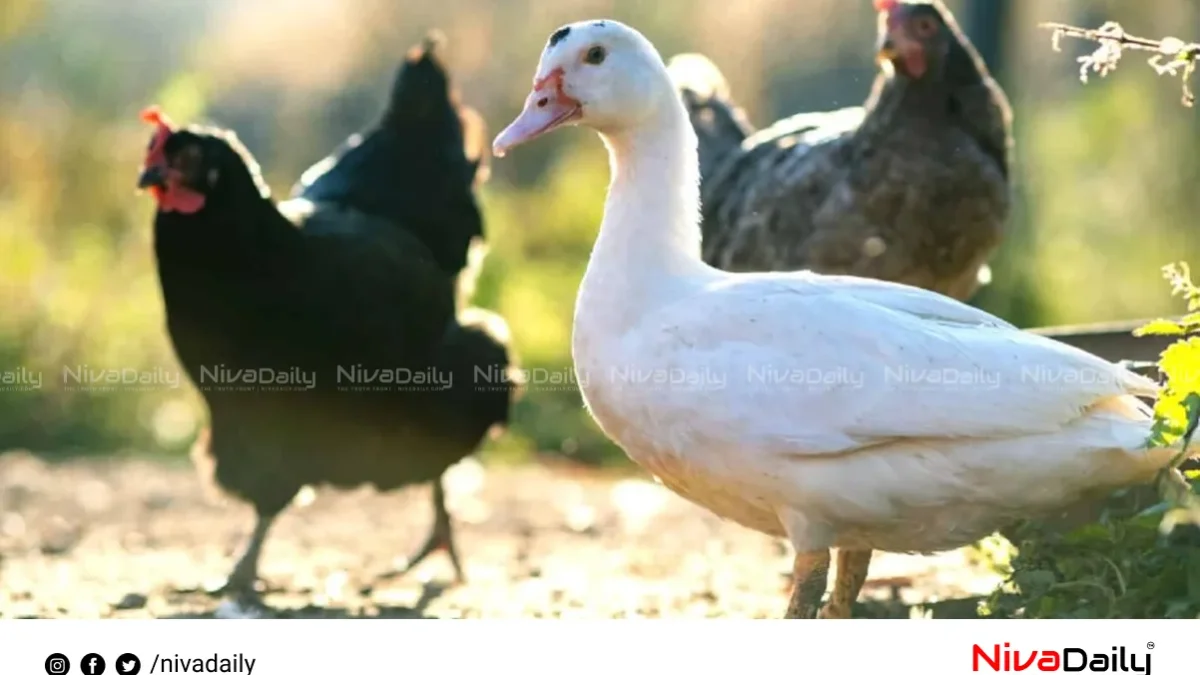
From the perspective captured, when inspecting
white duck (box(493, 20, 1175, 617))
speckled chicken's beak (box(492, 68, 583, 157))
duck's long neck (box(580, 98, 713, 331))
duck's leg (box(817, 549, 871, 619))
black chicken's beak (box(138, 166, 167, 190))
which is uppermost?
black chicken's beak (box(138, 166, 167, 190))

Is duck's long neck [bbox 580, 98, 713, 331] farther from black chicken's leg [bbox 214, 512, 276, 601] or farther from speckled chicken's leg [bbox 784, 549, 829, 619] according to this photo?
black chicken's leg [bbox 214, 512, 276, 601]

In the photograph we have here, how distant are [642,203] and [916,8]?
168cm

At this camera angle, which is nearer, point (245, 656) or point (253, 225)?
point (245, 656)

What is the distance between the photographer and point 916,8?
439 cm

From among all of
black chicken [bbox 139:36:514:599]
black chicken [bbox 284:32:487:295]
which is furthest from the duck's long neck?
black chicken [bbox 284:32:487:295]

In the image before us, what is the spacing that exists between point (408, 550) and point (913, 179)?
6.08 feet

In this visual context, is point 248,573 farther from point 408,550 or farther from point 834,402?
point 834,402

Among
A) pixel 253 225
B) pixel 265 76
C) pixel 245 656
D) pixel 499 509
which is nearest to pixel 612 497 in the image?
pixel 499 509

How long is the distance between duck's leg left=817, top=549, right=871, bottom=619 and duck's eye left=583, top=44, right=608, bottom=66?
1076 millimetres

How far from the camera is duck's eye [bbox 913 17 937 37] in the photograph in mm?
4395

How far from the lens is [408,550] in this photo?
4789 mm

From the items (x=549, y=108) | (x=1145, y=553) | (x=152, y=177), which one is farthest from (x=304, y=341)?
(x=1145, y=553)

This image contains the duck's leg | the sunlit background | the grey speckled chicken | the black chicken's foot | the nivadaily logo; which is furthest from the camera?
the sunlit background

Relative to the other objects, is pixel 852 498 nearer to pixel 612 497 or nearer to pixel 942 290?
pixel 942 290
